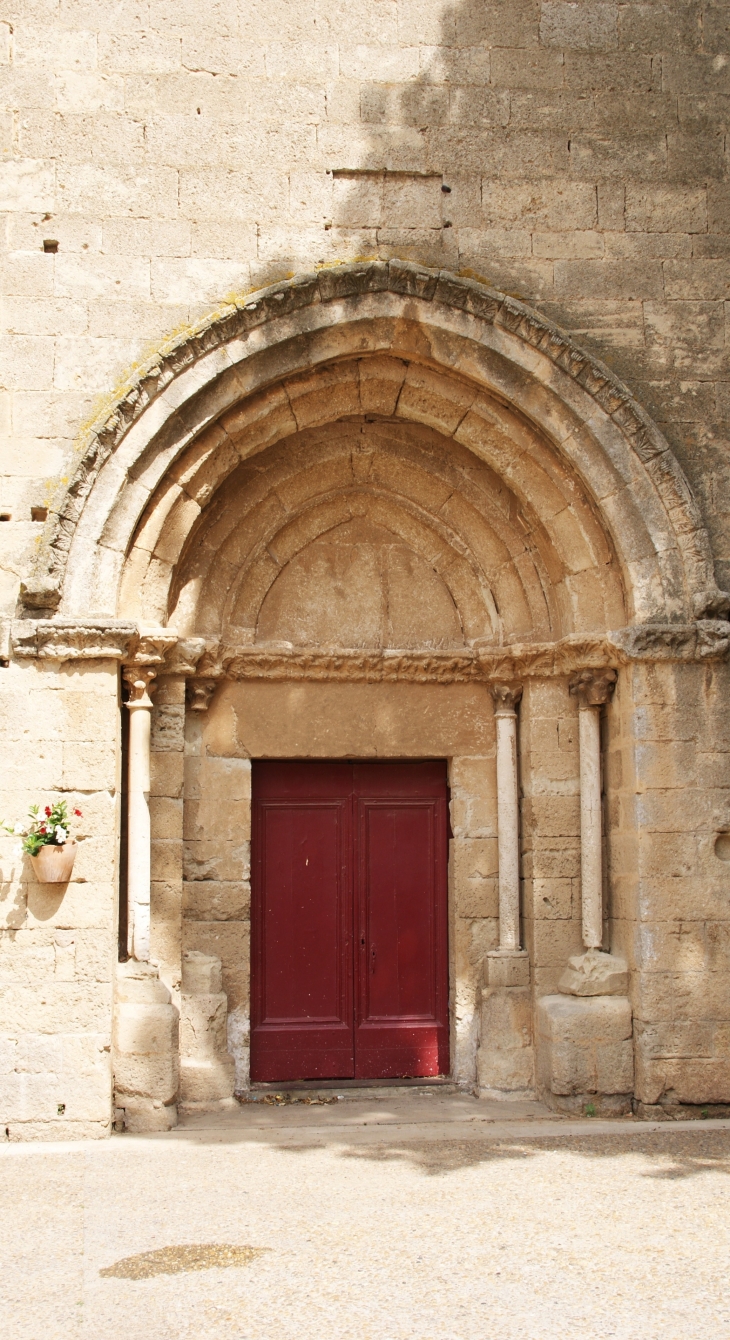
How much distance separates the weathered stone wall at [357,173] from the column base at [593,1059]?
2.50 meters

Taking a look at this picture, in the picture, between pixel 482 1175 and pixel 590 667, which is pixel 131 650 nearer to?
pixel 590 667

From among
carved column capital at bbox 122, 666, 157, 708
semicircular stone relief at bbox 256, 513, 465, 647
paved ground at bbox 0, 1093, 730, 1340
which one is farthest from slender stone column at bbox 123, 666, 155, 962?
paved ground at bbox 0, 1093, 730, 1340

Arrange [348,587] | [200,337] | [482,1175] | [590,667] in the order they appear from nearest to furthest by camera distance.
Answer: [482,1175]
[200,337]
[590,667]
[348,587]

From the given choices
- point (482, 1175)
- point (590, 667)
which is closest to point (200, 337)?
point (590, 667)

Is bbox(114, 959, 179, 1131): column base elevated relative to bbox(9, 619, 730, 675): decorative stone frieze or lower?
lower

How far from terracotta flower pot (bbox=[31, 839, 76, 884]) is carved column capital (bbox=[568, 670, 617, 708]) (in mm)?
2930

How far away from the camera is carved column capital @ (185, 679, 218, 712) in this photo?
699 centimetres

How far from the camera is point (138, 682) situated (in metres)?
6.55

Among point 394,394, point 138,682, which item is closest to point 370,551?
point 394,394

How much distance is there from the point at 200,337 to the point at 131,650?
1.69 m

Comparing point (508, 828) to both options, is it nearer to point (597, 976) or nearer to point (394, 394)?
point (597, 976)

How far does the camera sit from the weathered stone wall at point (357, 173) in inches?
257

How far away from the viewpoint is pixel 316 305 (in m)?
6.59

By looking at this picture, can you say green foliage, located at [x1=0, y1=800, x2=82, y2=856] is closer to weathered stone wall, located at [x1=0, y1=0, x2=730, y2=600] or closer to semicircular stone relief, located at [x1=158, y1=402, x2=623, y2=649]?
semicircular stone relief, located at [x1=158, y1=402, x2=623, y2=649]
